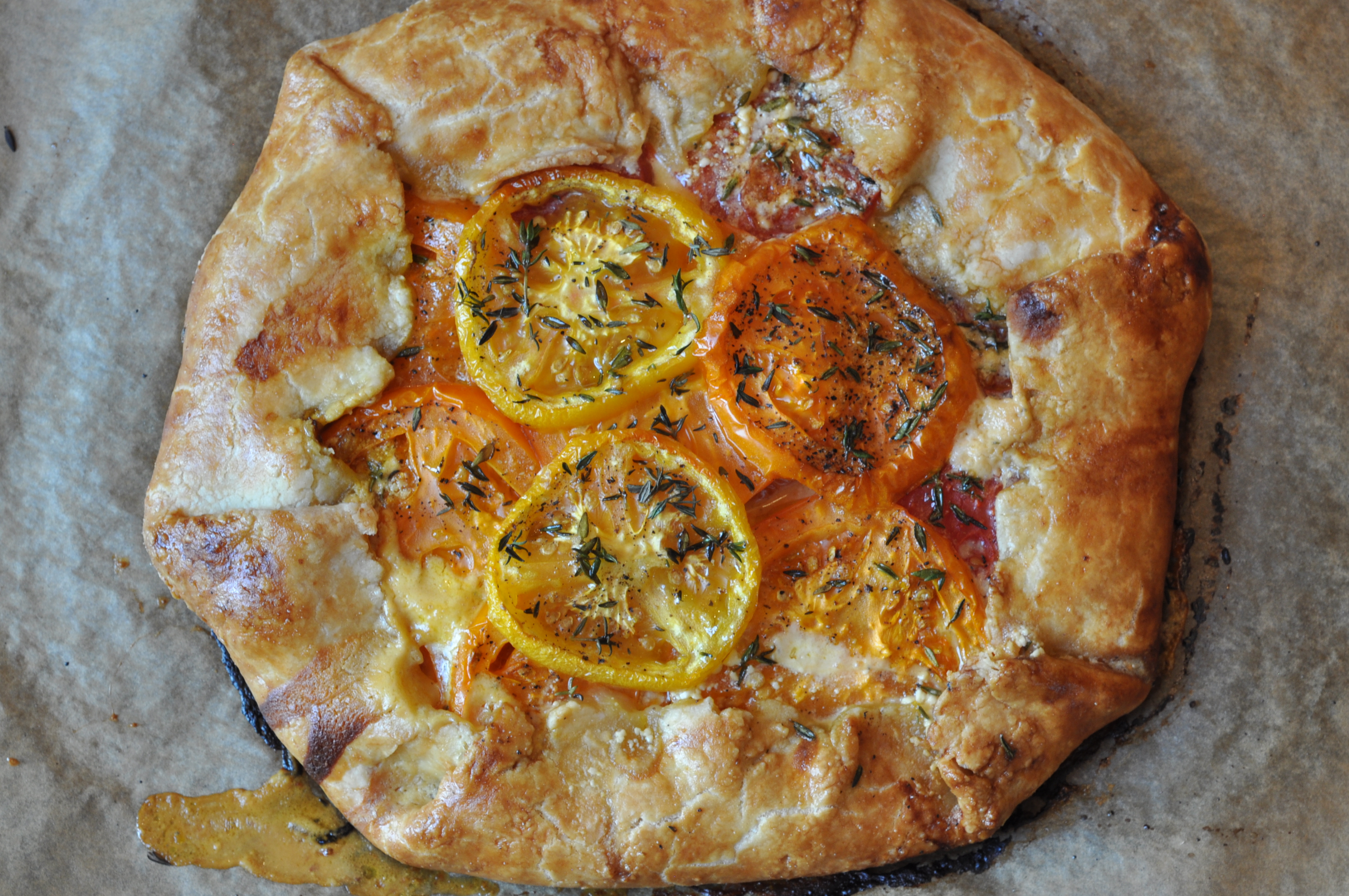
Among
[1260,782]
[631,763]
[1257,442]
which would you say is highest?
[1257,442]

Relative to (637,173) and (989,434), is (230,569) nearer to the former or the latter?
(637,173)

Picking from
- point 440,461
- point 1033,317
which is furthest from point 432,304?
point 1033,317

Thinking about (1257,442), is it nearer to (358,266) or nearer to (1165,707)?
(1165,707)

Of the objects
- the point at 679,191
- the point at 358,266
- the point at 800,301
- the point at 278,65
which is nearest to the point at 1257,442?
the point at 800,301

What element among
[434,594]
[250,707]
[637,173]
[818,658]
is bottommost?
[250,707]

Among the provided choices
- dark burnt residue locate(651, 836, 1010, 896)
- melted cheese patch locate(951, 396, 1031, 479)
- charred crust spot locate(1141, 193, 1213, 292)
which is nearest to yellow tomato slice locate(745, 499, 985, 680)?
melted cheese patch locate(951, 396, 1031, 479)
